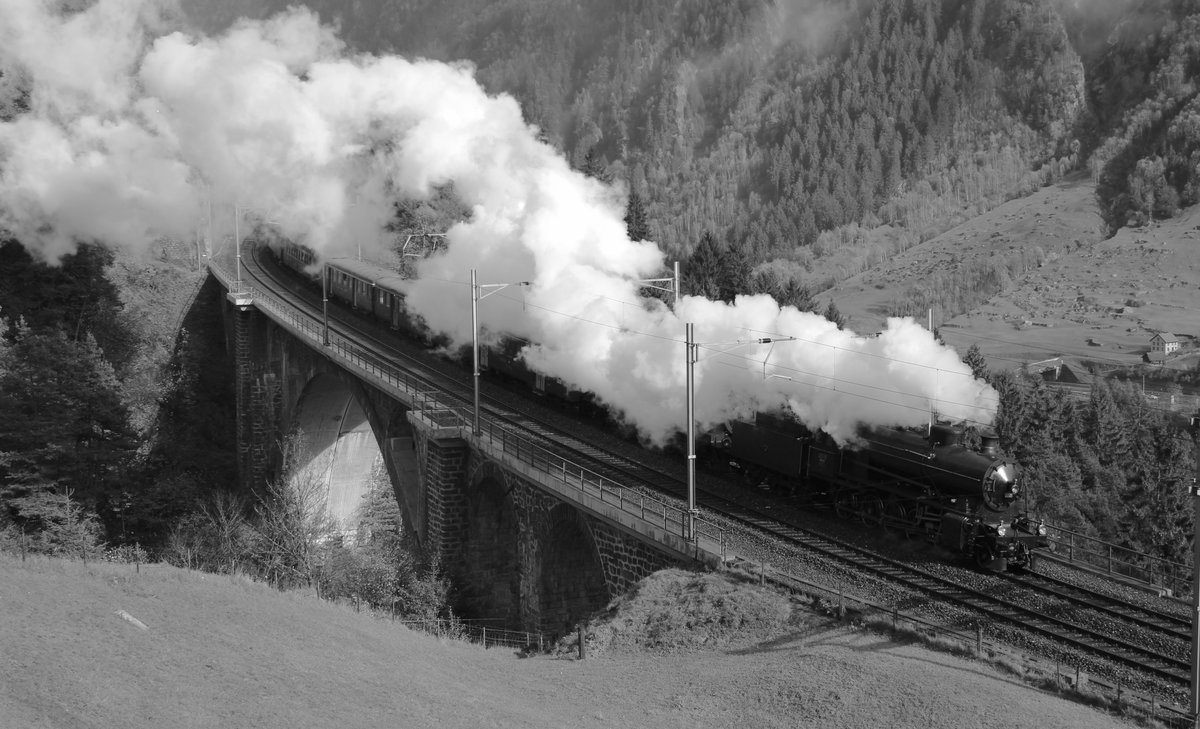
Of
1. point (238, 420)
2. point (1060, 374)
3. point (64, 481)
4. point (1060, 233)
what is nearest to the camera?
point (64, 481)

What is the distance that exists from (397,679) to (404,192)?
40288mm

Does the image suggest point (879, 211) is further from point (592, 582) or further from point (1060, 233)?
point (592, 582)

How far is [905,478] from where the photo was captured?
29938 mm

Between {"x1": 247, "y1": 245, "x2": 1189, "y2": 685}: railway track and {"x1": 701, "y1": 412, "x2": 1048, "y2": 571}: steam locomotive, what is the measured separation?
1.08 meters

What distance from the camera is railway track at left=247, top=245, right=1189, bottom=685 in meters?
23.4

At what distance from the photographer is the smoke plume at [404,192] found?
1356 inches

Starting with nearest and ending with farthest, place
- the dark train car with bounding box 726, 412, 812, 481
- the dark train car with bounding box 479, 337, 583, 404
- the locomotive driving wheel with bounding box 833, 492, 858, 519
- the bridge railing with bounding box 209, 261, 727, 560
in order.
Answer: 1. the bridge railing with bounding box 209, 261, 727, 560
2. the locomotive driving wheel with bounding box 833, 492, 858, 519
3. the dark train car with bounding box 726, 412, 812, 481
4. the dark train car with bounding box 479, 337, 583, 404

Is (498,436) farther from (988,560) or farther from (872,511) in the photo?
(988,560)

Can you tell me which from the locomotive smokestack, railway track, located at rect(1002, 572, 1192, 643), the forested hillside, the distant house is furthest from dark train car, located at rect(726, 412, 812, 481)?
the distant house

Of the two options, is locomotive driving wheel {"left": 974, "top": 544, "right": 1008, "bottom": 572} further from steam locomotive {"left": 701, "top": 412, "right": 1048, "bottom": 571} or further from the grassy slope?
the grassy slope

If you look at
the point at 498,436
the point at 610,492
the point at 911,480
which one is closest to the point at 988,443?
the point at 911,480

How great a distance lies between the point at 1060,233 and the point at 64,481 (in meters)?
142

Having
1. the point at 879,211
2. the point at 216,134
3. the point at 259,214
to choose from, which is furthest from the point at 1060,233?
the point at 216,134

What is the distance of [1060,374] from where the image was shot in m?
113
